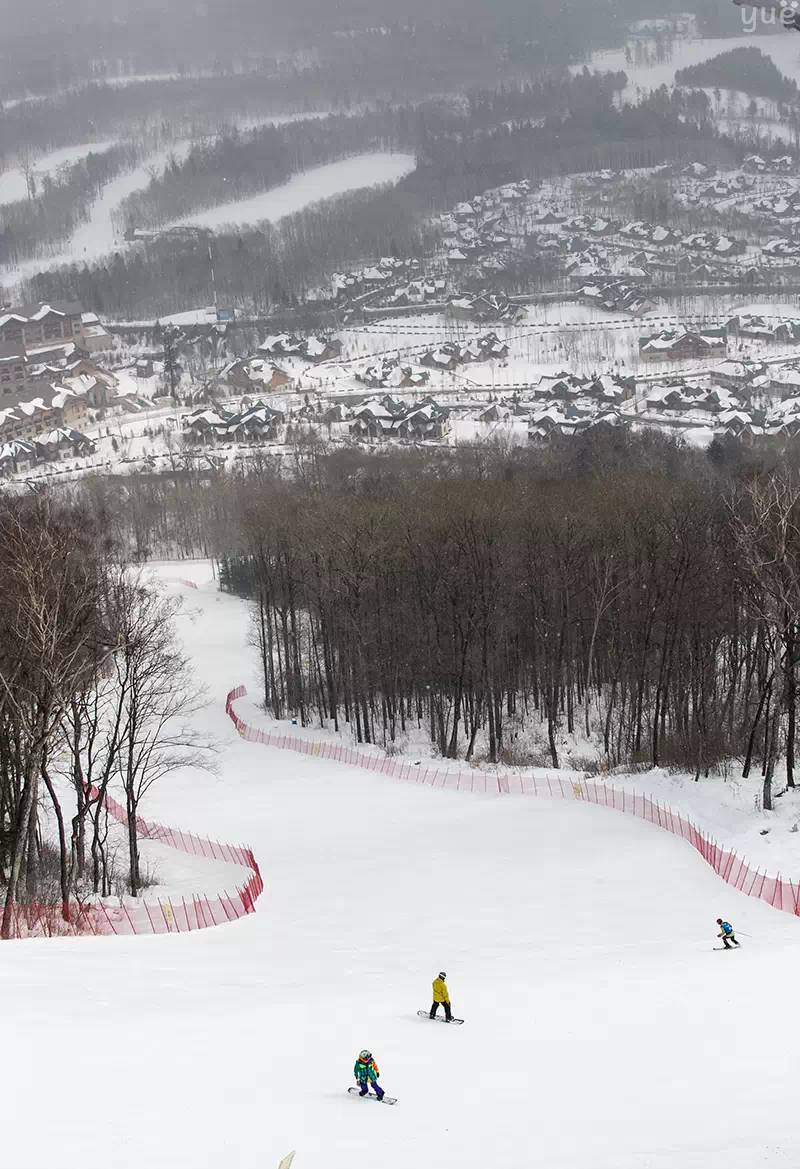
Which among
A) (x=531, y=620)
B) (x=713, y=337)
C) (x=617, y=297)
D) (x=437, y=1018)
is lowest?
(x=713, y=337)

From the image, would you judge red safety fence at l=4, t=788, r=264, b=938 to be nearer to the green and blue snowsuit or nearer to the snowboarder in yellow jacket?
the snowboarder in yellow jacket

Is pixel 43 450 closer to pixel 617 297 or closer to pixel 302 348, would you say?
pixel 302 348

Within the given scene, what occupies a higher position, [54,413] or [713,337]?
[713,337]

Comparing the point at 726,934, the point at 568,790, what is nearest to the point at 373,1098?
the point at 726,934

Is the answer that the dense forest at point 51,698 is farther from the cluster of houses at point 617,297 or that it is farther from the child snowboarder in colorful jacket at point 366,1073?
the cluster of houses at point 617,297

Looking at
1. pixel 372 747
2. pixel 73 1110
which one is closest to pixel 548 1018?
pixel 73 1110

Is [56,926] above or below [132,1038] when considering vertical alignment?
below

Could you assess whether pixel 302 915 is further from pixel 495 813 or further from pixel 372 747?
pixel 372 747
